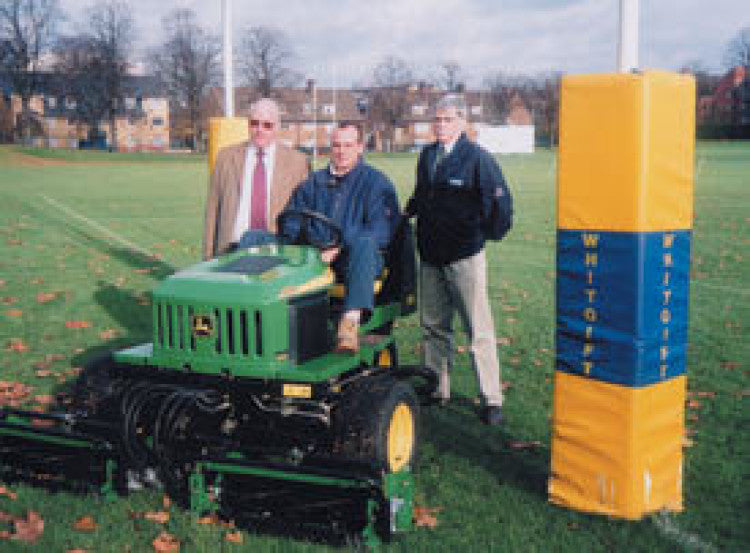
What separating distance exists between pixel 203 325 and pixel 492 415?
226cm

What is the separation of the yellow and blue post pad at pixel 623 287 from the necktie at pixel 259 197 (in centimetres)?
257

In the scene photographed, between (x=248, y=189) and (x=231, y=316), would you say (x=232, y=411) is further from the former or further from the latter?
(x=248, y=189)

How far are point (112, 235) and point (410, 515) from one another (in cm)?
1484

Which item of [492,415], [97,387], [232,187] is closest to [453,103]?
[232,187]

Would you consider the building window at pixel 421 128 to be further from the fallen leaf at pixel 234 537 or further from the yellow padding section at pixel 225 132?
the fallen leaf at pixel 234 537

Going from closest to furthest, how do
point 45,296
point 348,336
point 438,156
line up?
point 348,336 < point 438,156 < point 45,296

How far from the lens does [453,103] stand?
5805 millimetres

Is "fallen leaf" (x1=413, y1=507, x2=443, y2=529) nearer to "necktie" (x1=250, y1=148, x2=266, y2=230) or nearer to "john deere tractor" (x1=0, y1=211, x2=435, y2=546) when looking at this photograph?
"john deere tractor" (x1=0, y1=211, x2=435, y2=546)

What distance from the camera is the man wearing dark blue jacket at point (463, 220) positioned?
19.0ft

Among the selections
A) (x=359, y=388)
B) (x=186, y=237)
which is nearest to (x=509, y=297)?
(x=359, y=388)

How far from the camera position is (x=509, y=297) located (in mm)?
10680

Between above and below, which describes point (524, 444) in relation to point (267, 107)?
below

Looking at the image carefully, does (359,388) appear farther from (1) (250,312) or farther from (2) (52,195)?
(2) (52,195)

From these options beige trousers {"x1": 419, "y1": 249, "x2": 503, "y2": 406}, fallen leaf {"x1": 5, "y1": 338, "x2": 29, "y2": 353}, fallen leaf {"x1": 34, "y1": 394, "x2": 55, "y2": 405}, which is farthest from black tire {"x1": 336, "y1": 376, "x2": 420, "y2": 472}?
fallen leaf {"x1": 5, "y1": 338, "x2": 29, "y2": 353}
